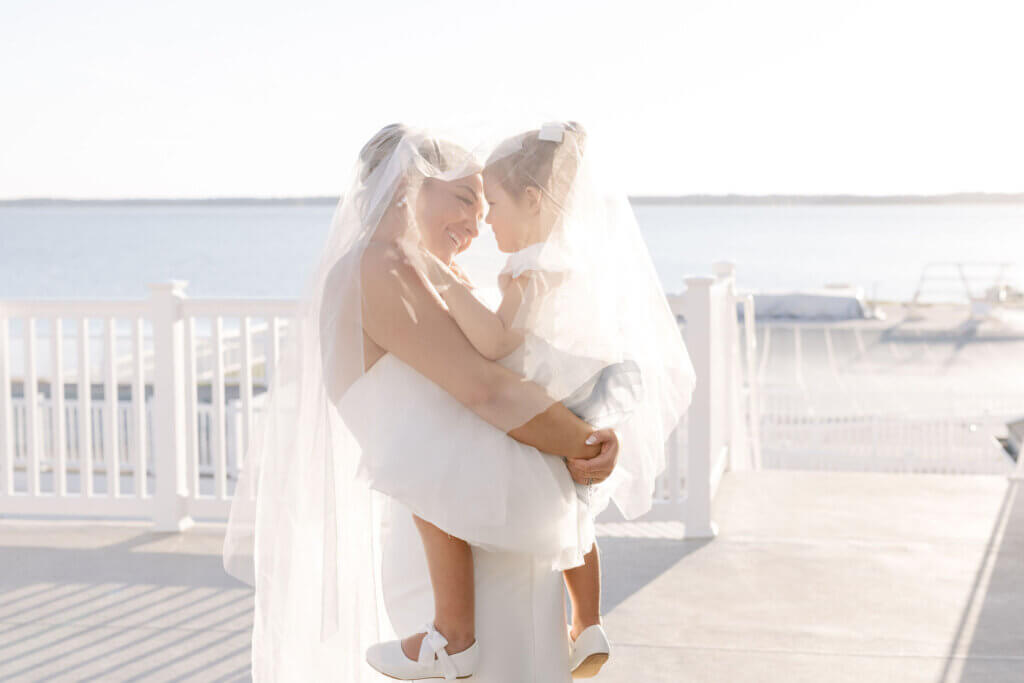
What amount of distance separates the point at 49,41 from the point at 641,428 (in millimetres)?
46270

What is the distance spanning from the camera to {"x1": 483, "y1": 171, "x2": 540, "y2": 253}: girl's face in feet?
6.63

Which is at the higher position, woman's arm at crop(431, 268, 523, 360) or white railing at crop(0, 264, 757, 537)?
woman's arm at crop(431, 268, 523, 360)

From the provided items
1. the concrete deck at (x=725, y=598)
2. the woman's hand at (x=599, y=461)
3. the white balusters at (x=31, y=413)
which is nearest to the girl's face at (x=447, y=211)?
the woman's hand at (x=599, y=461)

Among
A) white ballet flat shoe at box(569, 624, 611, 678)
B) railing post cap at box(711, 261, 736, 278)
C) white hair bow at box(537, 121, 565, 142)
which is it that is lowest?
white ballet flat shoe at box(569, 624, 611, 678)

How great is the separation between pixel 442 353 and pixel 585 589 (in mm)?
608

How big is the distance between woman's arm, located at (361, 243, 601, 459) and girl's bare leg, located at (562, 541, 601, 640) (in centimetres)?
32

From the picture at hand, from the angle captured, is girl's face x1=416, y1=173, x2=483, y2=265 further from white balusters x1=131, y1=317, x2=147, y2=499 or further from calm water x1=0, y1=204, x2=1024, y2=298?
white balusters x1=131, y1=317, x2=147, y2=499

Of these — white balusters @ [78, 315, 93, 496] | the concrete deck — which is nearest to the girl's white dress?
the concrete deck

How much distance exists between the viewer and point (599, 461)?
2.07m

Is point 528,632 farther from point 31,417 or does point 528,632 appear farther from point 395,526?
point 31,417

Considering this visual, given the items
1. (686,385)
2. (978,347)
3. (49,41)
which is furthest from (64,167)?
(686,385)

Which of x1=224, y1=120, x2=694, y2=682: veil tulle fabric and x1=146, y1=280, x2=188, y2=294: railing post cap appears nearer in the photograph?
x1=224, y1=120, x2=694, y2=682: veil tulle fabric

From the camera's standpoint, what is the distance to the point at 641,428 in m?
2.31

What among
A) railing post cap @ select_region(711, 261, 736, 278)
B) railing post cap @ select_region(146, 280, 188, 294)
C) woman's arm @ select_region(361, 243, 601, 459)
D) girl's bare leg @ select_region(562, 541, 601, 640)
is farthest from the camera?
railing post cap @ select_region(711, 261, 736, 278)
